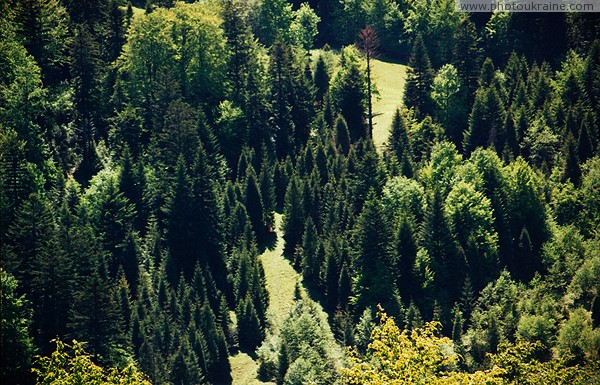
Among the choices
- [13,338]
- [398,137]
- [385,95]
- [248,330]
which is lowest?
[248,330]

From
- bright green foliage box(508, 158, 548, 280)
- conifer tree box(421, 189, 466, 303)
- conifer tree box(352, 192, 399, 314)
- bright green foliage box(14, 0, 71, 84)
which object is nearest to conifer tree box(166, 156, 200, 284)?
conifer tree box(352, 192, 399, 314)

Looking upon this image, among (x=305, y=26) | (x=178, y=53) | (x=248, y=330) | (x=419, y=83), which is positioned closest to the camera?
(x=248, y=330)

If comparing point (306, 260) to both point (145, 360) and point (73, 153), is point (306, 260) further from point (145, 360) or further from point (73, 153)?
point (73, 153)

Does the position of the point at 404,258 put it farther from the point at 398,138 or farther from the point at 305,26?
the point at 305,26

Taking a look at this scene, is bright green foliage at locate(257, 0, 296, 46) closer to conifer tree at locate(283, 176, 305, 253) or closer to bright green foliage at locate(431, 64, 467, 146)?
bright green foliage at locate(431, 64, 467, 146)

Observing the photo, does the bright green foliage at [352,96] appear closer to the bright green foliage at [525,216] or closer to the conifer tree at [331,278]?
the bright green foliage at [525,216]

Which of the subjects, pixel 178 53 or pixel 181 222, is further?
pixel 178 53

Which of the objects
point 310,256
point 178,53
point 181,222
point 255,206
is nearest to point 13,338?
point 181,222

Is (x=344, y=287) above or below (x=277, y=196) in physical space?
below
